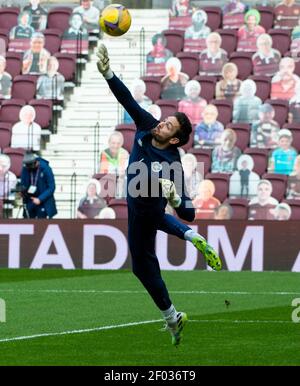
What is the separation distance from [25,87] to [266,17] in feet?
15.7

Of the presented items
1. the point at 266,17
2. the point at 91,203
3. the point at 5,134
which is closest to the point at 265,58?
the point at 266,17

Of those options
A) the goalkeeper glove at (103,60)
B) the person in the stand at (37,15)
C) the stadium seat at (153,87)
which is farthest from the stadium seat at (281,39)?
the goalkeeper glove at (103,60)

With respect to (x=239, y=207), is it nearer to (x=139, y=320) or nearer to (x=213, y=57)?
(x=213, y=57)

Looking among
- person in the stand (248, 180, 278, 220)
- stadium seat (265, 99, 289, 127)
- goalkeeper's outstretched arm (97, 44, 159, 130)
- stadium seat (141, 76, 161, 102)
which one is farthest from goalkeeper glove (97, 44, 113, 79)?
stadium seat (141, 76, 161, 102)

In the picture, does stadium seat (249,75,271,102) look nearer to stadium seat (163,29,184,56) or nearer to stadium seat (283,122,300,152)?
stadium seat (283,122,300,152)

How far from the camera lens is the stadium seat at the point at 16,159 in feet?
82.3

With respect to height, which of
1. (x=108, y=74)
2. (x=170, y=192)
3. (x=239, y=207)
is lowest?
(x=239, y=207)

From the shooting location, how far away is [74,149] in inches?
1033

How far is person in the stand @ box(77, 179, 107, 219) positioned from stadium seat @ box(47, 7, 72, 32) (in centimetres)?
589

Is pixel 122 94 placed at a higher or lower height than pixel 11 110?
lower

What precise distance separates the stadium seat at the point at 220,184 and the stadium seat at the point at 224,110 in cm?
171

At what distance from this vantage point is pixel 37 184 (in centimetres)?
2294

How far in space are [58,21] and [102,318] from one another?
14.8 meters
